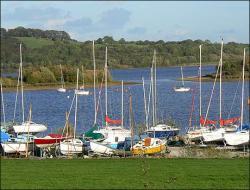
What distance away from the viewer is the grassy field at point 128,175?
61.0 ft

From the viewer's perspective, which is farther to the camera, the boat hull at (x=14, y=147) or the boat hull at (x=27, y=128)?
the boat hull at (x=27, y=128)

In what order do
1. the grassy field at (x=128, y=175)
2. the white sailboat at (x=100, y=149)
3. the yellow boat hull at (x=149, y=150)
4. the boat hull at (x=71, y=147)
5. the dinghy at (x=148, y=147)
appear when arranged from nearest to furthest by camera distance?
the grassy field at (x=128, y=175)
the yellow boat hull at (x=149, y=150)
the dinghy at (x=148, y=147)
the white sailboat at (x=100, y=149)
the boat hull at (x=71, y=147)

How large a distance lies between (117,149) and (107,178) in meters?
15.3

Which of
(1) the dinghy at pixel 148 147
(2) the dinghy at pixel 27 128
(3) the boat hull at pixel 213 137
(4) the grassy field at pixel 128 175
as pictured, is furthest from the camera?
(2) the dinghy at pixel 27 128

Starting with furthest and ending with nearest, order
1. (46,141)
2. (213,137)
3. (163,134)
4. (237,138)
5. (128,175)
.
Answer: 1. (163,134)
2. (213,137)
3. (237,138)
4. (46,141)
5. (128,175)

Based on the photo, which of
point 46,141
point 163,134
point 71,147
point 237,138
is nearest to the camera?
point 71,147

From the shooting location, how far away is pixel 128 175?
20547 mm

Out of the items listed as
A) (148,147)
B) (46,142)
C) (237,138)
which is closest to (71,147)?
(46,142)

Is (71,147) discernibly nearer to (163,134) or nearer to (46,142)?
(46,142)

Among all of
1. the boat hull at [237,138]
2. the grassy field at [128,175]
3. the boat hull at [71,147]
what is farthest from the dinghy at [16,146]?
the boat hull at [237,138]

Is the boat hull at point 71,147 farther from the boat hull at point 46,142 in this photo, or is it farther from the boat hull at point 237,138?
the boat hull at point 237,138

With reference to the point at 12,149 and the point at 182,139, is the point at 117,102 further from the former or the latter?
the point at 12,149

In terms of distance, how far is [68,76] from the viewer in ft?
456

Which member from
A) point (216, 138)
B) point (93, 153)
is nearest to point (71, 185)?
point (93, 153)
